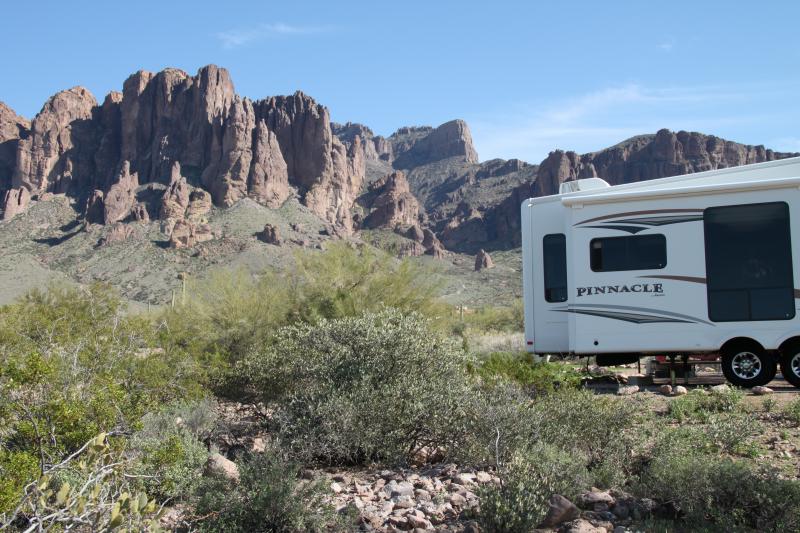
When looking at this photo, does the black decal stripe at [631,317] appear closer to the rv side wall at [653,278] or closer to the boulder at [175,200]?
the rv side wall at [653,278]

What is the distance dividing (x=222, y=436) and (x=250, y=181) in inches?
3356

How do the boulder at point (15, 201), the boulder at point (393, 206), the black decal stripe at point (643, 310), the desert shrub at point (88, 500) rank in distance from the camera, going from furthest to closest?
the boulder at point (393, 206), the boulder at point (15, 201), the black decal stripe at point (643, 310), the desert shrub at point (88, 500)

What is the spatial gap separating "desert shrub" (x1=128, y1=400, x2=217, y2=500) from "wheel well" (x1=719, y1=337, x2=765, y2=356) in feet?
22.0

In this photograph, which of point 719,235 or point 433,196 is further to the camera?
point 433,196

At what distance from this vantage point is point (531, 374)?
31.7ft

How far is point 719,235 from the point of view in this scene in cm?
948

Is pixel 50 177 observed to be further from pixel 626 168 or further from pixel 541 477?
pixel 541 477

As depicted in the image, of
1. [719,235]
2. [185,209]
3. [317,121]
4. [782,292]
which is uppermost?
[317,121]

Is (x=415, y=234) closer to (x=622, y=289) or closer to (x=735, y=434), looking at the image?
(x=622, y=289)

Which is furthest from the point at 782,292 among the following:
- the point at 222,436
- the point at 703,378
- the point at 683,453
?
the point at 222,436

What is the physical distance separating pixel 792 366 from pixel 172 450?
306 inches

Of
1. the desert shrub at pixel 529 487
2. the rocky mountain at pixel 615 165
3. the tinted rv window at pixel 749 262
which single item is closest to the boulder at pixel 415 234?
the rocky mountain at pixel 615 165

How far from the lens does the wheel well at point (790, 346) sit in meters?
9.17

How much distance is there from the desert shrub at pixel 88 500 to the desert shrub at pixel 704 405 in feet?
18.1
